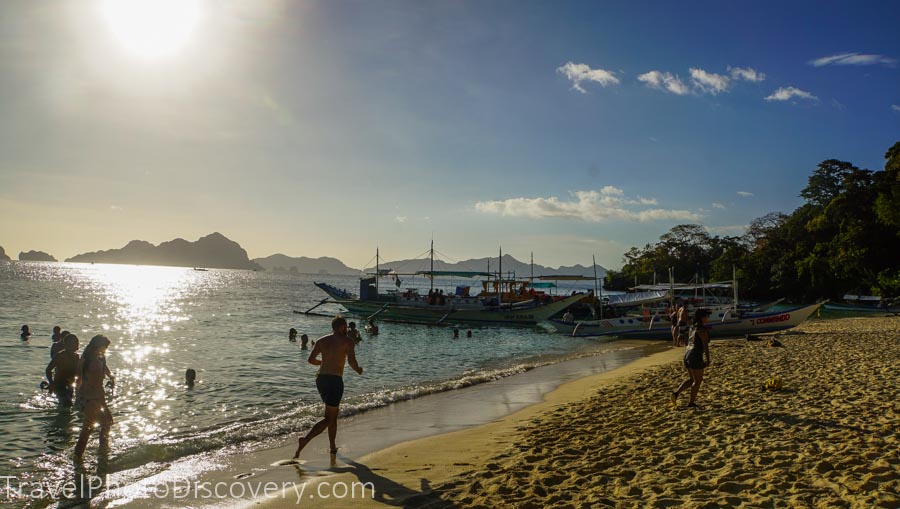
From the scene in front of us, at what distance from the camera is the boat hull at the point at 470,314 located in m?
37.9

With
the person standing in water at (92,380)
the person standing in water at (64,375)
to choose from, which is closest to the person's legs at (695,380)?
the person standing in water at (92,380)

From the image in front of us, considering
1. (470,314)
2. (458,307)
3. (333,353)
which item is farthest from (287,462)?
(458,307)

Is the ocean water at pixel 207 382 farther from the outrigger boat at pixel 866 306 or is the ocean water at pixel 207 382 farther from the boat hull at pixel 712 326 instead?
the outrigger boat at pixel 866 306

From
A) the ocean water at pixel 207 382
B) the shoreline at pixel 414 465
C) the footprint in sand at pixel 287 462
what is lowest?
the ocean water at pixel 207 382

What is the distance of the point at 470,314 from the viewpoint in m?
39.6

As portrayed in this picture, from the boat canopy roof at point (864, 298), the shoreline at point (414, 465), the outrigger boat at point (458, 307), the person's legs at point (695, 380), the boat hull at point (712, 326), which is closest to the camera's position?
the shoreline at point (414, 465)

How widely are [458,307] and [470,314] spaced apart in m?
1.69

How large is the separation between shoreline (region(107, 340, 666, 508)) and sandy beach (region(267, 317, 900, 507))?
1.90 feet

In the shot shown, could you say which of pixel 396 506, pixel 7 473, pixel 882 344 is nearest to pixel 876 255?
pixel 882 344

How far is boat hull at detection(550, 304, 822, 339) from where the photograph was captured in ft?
82.5

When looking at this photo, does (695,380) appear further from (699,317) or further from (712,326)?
(712,326)

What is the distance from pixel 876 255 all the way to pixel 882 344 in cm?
3436

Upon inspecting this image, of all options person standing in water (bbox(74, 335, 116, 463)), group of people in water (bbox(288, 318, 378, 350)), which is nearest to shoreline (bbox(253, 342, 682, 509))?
person standing in water (bbox(74, 335, 116, 463))

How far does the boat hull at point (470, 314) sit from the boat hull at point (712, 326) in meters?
6.12
